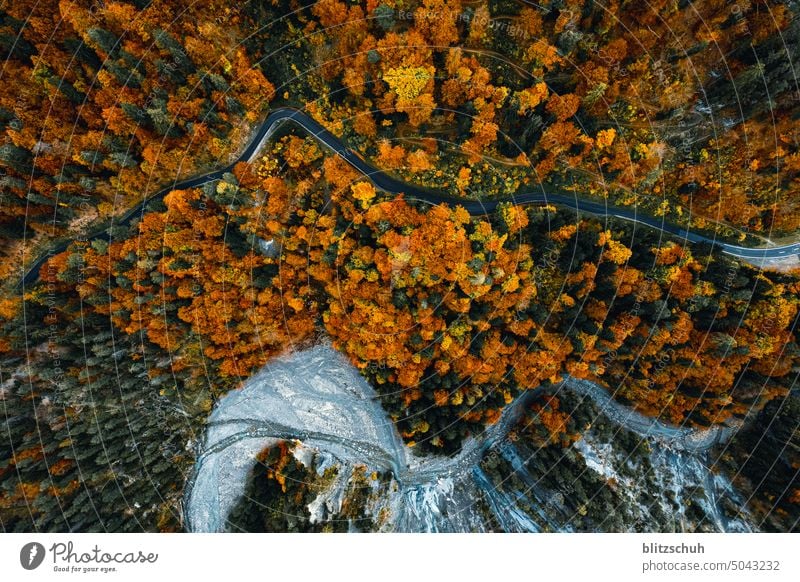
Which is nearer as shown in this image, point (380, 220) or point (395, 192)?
point (380, 220)

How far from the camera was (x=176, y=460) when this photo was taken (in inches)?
2007

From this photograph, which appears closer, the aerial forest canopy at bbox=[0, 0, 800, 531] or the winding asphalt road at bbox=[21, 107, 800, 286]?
the aerial forest canopy at bbox=[0, 0, 800, 531]

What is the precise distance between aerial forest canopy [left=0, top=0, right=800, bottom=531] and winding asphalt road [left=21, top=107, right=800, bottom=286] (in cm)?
89

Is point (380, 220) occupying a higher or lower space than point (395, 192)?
lower

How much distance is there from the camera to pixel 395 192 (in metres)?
47.3

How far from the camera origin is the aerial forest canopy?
1625 inches

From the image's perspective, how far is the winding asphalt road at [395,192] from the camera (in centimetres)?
4597

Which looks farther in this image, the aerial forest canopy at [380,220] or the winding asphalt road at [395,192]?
the winding asphalt road at [395,192]

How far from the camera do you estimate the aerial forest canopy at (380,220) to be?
41281 mm

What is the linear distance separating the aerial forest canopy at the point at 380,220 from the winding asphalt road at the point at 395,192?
890 millimetres

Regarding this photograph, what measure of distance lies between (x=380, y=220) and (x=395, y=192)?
180 inches

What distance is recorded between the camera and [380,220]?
153 feet

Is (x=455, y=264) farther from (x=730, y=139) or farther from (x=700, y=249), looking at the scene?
(x=730, y=139)

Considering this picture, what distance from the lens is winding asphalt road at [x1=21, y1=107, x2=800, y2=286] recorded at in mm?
45969
